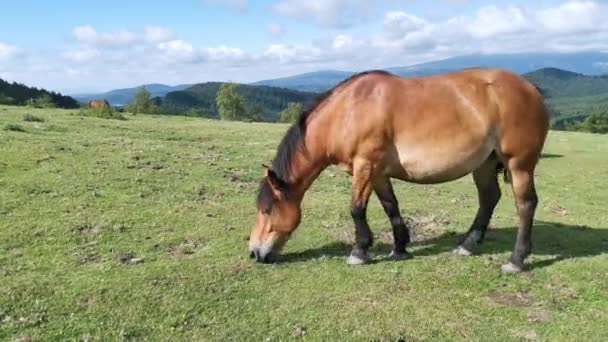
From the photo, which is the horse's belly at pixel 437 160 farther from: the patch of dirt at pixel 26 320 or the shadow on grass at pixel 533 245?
the patch of dirt at pixel 26 320

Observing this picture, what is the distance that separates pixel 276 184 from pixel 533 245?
3.79 metres

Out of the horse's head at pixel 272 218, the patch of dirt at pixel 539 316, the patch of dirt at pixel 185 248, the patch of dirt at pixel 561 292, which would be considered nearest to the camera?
the patch of dirt at pixel 539 316

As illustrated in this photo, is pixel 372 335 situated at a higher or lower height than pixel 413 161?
lower

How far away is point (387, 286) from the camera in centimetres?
626

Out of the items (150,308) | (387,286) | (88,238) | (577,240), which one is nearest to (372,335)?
(387,286)

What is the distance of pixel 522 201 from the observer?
6996 mm

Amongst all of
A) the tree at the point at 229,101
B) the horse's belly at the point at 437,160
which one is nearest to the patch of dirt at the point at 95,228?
the horse's belly at the point at 437,160

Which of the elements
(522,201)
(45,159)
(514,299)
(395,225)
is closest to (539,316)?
(514,299)

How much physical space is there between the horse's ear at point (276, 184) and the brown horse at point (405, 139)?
0.01 meters

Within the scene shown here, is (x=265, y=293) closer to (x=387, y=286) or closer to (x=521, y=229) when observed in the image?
(x=387, y=286)

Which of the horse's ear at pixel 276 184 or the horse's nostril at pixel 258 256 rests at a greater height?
the horse's ear at pixel 276 184

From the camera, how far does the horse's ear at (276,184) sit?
273 inches

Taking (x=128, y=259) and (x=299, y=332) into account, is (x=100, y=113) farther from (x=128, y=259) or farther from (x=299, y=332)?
(x=299, y=332)

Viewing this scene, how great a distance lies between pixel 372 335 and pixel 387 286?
1171mm
